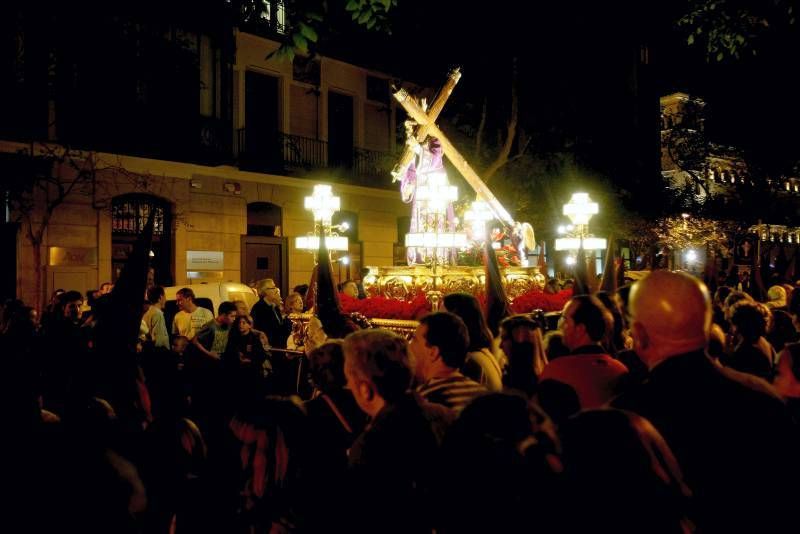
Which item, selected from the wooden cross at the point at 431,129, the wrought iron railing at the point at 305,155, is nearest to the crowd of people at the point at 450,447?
the wooden cross at the point at 431,129

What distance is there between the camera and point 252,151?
21.3m

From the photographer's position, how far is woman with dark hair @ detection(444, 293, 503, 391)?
4723 millimetres

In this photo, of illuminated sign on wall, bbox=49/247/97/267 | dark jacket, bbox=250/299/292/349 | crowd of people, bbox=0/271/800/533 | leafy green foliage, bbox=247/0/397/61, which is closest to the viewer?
crowd of people, bbox=0/271/800/533

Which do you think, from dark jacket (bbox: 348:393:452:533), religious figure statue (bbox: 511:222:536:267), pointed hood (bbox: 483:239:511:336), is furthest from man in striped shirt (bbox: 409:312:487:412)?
religious figure statue (bbox: 511:222:536:267)

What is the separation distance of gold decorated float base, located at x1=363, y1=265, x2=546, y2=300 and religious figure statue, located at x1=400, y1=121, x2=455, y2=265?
63 centimetres

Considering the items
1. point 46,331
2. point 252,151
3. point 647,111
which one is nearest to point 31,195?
point 252,151

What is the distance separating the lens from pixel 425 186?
456 inches

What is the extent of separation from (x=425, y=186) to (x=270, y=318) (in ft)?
10.7

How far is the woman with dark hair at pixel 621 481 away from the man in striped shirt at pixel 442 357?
154 cm

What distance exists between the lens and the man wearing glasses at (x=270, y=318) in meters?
10.7

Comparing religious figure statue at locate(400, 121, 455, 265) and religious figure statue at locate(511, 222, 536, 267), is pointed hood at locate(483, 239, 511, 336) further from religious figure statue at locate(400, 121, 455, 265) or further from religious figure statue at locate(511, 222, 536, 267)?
religious figure statue at locate(511, 222, 536, 267)

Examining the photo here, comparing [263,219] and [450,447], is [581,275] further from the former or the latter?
[263,219]

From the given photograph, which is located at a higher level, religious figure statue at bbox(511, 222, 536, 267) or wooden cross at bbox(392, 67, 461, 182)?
wooden cross at bbox(392, 67, 461, 182)

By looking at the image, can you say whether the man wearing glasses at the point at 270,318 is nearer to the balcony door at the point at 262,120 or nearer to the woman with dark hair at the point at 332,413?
the woman with dark hair at the point at 332,413
